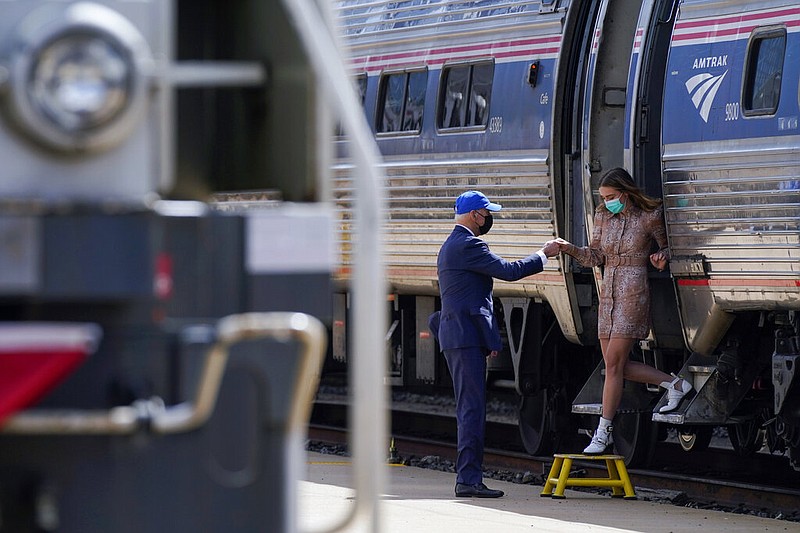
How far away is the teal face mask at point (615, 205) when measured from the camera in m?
10.5

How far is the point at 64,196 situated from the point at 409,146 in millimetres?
10301

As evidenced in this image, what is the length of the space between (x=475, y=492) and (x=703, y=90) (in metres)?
2.72

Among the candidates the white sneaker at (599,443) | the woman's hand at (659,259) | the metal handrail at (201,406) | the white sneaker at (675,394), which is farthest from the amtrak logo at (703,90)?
the metal handrail at (201,406)

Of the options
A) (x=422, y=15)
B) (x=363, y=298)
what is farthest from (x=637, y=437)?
(x=363, y=298)

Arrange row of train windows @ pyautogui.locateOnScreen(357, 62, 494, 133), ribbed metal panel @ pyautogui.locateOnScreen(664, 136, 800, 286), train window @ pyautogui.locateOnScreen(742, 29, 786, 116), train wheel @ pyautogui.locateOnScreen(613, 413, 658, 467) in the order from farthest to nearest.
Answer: row of train windows @ pyautogui.locateOnScreen(357, 62, 494, 133) < train wheel @ pyautogui.locateOnScreen(613, 413, 658, 467) < train window @ pyautogui.locateOnScreen(742, 29, 786, 116) < ribbed metal panel @ pyautogui.locateOnScreen(664, 136, 800, 286)

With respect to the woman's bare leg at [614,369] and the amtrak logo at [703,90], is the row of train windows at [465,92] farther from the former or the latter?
the woman's bare leg at [614,369]

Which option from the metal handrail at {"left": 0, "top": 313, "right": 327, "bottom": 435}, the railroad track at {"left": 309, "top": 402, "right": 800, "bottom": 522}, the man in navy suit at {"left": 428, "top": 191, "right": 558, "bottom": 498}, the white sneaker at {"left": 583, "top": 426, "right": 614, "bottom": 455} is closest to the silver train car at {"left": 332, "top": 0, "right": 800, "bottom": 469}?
the railroad track at {"left": 309, "top": 402, "right": 800, "bottom": 522}

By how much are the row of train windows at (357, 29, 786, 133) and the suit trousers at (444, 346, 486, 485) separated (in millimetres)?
2155

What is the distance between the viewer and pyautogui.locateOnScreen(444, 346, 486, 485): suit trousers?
1027 centimetres

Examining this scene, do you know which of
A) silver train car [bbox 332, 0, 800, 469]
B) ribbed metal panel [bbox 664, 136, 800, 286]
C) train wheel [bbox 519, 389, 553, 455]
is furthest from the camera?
train wheel [bbox 519, 389, 553, 455]

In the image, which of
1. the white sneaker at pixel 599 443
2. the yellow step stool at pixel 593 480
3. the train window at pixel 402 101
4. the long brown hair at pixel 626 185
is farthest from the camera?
the train window at pixel 402 101

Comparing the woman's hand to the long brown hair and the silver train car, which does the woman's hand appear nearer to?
the silver train car

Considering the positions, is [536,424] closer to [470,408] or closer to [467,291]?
Result: [470,408]

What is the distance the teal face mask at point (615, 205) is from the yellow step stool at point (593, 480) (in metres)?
1.49
